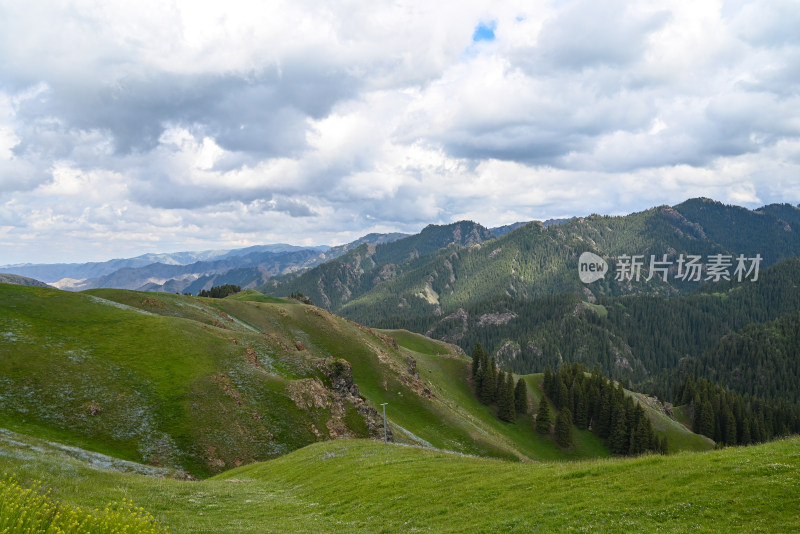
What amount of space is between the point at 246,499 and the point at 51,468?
14264 mm

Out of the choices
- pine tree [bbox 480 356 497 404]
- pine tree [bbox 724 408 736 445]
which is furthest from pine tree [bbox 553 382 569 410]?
pine tree [bbox 724 408 736 445]

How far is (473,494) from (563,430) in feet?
386

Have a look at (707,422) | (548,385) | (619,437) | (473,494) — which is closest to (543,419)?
(619,437)

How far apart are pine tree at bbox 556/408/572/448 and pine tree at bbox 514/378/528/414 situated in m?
10.7

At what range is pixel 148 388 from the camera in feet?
190

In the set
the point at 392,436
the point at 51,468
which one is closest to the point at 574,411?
the point at 392,436

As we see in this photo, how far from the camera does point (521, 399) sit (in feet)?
441

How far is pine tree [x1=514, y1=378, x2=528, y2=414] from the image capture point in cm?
13388

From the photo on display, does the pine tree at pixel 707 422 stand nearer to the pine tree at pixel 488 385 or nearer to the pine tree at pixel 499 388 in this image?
the pine tree at pixel 499 388

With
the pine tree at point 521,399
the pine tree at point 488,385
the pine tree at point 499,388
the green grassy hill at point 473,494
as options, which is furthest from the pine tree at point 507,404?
the green grassy hill at point 473,494

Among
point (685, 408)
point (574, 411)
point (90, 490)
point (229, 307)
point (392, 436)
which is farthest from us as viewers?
point (685, 408)

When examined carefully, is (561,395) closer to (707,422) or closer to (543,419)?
(543,419)

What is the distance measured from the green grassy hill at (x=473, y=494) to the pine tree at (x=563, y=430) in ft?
348

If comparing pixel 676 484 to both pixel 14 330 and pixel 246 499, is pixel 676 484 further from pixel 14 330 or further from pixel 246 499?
pixel 14 330
